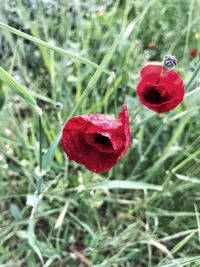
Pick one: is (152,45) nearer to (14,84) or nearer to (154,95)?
(154,95)

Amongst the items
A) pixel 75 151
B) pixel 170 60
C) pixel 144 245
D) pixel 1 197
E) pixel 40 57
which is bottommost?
pixel 144 245

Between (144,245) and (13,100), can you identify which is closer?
(144,245)

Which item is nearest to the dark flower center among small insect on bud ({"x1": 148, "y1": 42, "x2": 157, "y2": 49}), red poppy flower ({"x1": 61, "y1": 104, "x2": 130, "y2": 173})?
red poppy flower ({"x1": 61, "y1": 104, "x2": 130, "y2": 173})

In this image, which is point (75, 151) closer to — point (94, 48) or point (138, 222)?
point (138, 222)

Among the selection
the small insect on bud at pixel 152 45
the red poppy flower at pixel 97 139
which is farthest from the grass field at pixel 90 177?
the red poppy flower at pixel 97 139

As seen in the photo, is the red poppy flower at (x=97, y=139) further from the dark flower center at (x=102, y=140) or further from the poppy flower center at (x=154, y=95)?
the poppy flower center at (x=154, y=95)

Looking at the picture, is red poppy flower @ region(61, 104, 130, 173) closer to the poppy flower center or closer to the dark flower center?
the dark flower center

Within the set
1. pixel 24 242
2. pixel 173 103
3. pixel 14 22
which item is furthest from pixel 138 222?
pixel 14 22
